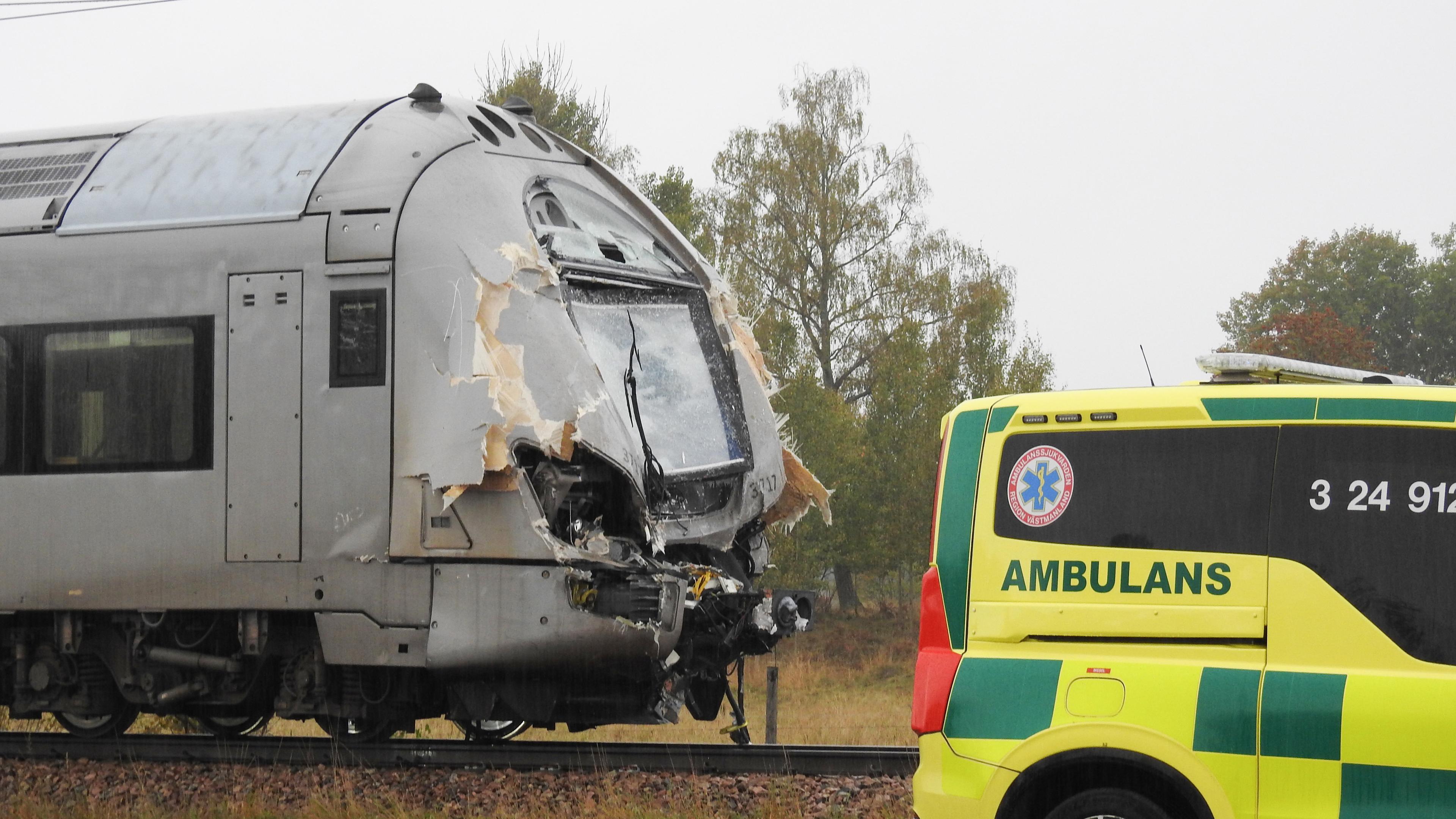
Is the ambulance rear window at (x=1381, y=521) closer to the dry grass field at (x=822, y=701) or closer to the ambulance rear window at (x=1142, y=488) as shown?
the ambulance rear window at (x=1142, y=488)

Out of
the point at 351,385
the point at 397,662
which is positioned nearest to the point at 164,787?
the point at 397,662

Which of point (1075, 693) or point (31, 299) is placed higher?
point (31, 299)

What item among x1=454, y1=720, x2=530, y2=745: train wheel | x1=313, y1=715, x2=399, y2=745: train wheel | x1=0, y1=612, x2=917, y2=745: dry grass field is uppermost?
x1=313, y1=715, x2=399, y2=745: train wheel

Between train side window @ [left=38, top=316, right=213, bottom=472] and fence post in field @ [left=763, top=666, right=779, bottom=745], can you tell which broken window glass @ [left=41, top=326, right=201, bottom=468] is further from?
fence post in field @ [left=763, top=666, right=779, bottom=745]

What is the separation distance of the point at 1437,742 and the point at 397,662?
5.14 meters

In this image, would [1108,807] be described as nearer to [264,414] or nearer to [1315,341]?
[264,414]

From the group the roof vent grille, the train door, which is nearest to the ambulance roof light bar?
the train door

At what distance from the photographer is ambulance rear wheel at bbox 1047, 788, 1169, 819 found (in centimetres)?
483

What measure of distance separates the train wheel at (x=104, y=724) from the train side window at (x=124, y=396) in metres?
1.75

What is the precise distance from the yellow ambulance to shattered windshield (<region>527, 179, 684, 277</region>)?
3894mm

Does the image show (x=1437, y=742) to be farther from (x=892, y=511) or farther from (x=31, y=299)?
(x=892, y=511)

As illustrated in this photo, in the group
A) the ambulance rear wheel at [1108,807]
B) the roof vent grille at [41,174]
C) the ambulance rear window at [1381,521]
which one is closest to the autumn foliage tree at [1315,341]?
the roof vent grille at [41,174]

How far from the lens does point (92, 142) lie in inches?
369

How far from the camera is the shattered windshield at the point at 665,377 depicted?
831cm
